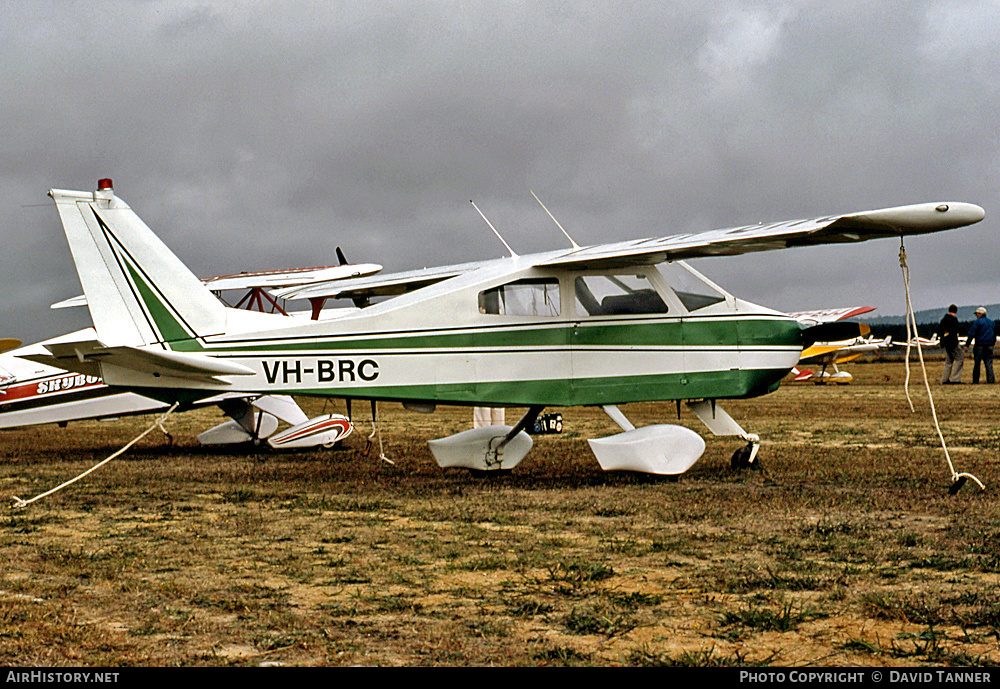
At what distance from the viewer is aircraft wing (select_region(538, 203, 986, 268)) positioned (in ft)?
22.7

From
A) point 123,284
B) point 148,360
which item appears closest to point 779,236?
point 148,360

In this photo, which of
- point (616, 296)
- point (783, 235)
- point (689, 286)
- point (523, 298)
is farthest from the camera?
point (689, 286)

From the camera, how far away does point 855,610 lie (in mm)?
3854

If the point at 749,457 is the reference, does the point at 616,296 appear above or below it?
above

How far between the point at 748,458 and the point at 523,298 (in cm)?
265

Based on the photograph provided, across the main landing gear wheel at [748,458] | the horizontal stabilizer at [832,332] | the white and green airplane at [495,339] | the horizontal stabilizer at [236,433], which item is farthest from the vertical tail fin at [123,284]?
the horizontal stabilizer at [832,332]

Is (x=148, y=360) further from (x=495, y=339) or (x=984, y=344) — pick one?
(x=984, y=344)

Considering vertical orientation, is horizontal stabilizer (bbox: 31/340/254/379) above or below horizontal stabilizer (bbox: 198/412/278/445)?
above

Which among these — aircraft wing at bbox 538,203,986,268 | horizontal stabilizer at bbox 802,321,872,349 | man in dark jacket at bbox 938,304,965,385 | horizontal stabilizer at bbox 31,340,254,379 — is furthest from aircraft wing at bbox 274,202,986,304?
man in dark jacket at bbox 938,304,965,385

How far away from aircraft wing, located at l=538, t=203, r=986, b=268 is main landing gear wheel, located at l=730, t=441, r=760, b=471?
1.85 meters

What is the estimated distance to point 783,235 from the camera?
759cm

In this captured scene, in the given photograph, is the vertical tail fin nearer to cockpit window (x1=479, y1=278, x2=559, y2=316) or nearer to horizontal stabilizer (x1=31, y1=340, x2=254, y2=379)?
horizontal stabilizer (x1=31, y1=340, x2=254, y2=379)

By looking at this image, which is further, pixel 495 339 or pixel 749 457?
pixel 749 457

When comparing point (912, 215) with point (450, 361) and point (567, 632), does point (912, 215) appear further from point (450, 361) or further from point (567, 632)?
point (567, 632)
